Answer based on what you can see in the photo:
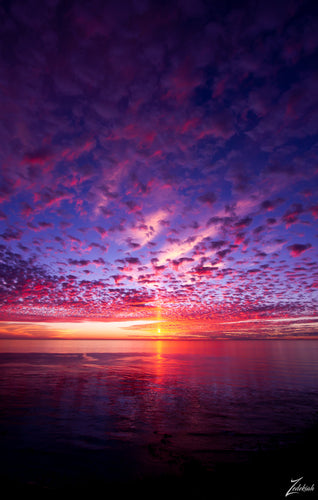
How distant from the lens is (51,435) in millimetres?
11547

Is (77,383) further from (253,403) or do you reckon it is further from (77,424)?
(253,403)

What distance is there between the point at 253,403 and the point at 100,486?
553 inches

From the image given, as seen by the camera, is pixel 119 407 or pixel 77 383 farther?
pixel 77 383

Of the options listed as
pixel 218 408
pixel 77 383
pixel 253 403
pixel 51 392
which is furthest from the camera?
pixel 77 383

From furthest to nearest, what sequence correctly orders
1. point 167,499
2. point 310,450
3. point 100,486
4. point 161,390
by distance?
point 161,390 → point 310,450 → point 100,486 → point 167,499

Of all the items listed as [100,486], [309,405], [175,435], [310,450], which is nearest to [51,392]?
[175,435]

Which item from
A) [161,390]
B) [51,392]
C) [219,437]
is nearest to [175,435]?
[219,437]

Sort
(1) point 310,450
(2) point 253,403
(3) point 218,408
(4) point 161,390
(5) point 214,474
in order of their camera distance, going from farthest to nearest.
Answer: (4) point 161,390
(2) point 253,403
(3) point 218,408
(1) point 310,450
(5) point 214,474

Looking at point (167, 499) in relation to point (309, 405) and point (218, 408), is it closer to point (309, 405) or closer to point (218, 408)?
point (218, 408)

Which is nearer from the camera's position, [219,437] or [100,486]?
[100,486]

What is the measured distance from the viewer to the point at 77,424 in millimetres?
13125

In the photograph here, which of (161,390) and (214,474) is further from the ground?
(214,474)

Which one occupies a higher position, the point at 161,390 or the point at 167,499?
the point at 167,499

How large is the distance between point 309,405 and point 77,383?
20.9 meters
